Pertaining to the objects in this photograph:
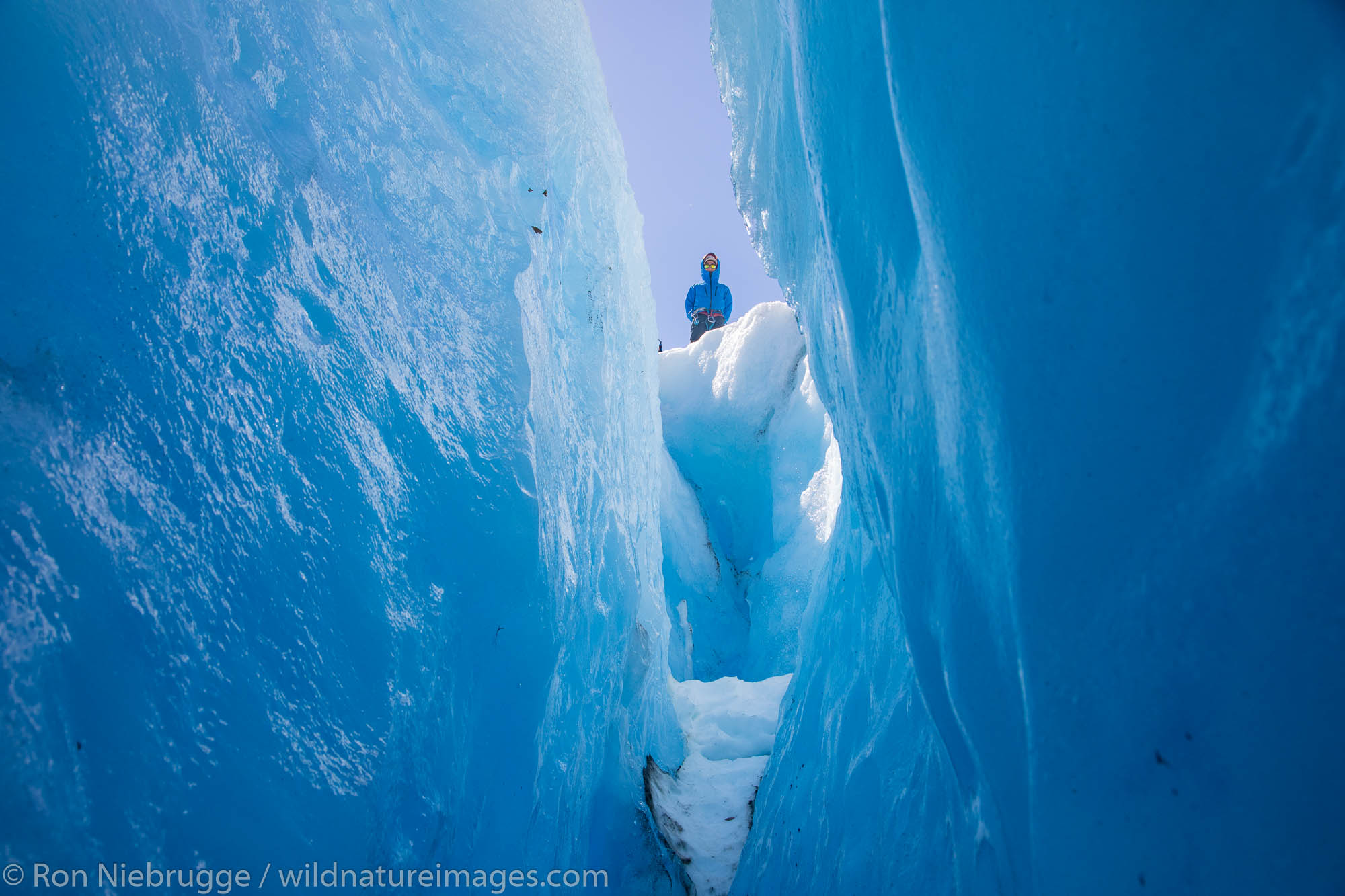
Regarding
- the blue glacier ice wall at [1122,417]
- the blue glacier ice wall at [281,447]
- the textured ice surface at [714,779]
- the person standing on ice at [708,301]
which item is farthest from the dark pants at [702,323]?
the blue glacier ice wall at [1122,417]

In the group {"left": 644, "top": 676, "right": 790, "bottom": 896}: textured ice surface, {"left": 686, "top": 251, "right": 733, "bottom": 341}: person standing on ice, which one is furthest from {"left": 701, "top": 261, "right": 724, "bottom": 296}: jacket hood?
{"left": 644, "top": 676, "right": 790, "bottom": 896}: textured ice surface

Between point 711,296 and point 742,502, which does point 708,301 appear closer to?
point 711,296

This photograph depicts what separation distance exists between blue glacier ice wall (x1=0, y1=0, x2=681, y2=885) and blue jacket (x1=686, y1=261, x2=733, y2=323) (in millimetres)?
7622

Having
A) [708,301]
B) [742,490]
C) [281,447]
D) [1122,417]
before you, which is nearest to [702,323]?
[708,301]

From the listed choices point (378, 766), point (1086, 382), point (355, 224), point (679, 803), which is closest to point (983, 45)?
point (1086, 382)

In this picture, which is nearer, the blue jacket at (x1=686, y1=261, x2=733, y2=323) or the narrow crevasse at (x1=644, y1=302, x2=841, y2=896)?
the narrow crevasse at (x1=644, y1=302, x2=841, y2=896)

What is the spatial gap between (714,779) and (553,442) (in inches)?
83.5

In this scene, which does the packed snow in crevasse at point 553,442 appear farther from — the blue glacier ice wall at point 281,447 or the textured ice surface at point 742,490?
the textured ice surface at point 742,490

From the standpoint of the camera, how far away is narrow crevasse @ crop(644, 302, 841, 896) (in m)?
5.29

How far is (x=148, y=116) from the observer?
102cm

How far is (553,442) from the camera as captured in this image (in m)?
2.03

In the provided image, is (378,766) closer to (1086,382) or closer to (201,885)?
(201,885)

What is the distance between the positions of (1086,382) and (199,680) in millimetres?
1414

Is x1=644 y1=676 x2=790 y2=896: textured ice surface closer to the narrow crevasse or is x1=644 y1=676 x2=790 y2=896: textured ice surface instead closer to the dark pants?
the narrow crevasse
